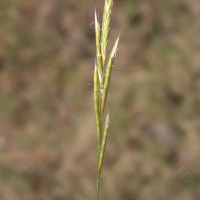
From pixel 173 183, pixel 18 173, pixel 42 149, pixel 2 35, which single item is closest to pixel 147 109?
pixel 173 183

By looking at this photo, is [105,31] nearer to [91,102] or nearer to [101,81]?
[101,81]

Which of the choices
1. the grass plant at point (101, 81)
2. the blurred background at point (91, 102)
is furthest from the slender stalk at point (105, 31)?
the blurred background at point (91, 102)

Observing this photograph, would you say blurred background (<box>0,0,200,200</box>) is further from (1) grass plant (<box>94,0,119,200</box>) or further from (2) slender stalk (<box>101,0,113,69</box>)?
(2) slender stalk (<box>101,0,113,69</box>)

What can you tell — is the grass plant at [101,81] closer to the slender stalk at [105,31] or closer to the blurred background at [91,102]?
the slender stalk at [105,31]

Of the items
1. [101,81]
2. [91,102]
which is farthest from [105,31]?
[91,102]

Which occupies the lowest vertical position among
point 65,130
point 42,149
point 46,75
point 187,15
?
point 42,149

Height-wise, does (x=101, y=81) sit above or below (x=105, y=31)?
below

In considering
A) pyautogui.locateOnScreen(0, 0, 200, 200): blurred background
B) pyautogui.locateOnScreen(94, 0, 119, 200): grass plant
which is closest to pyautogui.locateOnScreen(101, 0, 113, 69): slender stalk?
pyautogui.locateOnScreen(94, 0, 119, 200): grass plant

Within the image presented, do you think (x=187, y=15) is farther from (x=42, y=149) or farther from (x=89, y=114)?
(x=42, y=149)
